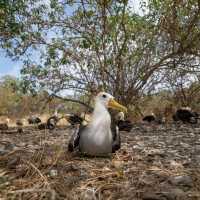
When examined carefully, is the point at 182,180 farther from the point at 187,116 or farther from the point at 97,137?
the point at 187,116

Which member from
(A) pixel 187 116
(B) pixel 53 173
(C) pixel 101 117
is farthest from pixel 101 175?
(A) pixel 187 116

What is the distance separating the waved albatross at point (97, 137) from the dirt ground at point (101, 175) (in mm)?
102

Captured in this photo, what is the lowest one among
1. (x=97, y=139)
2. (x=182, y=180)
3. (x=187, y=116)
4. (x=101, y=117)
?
(x=182, y=180)

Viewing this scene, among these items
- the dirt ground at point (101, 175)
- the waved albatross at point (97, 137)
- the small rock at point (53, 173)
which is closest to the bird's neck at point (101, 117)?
the waved albatross at point (97, 137)

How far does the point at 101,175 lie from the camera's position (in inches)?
196

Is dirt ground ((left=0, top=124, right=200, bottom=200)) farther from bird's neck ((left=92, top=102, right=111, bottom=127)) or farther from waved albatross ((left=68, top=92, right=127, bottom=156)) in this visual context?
bird's neck ((left=92, top=102, right=111, bottom=127))

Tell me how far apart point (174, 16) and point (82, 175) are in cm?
960

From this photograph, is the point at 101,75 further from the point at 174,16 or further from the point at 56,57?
the point at 174,16

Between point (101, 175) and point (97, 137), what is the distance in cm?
101

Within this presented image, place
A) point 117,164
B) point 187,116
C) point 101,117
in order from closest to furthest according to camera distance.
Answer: point 117,164 < point 101,117 < point 187,116

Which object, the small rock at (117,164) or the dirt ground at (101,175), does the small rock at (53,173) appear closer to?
the dirt ground at (101,175)

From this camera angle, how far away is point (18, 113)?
91.8 ft

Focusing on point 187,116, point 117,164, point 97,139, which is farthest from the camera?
point 187,116

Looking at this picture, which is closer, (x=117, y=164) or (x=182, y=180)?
(x=182, y=180)
